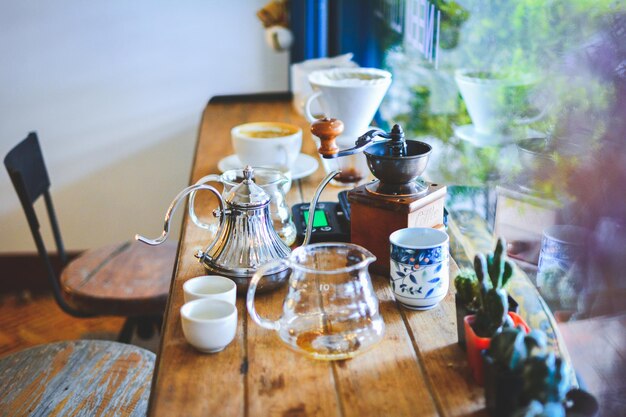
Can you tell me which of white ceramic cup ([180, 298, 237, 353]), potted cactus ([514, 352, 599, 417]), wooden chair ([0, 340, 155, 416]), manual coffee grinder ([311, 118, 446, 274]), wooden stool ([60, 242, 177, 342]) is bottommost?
wooden stool ([60, 242, 177, 342])

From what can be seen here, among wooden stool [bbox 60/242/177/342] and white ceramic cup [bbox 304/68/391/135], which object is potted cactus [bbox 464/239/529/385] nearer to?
white ceramic cup [bbox 304/68/391/135]

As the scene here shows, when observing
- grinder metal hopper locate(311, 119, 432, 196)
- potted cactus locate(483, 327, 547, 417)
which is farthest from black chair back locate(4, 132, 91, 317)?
potted cactus locate(483, 327, 547, 417)

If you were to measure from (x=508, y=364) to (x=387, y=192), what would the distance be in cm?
48

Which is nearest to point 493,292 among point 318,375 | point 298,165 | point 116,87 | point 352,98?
point 318,375

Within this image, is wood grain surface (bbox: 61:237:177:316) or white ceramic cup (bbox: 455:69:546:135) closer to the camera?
white ceramic cup (bbox: 455:69:546:135)

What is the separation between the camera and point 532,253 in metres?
1.24

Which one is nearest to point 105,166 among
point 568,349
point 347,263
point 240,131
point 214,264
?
point 240,131

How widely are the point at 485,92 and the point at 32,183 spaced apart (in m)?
1.45

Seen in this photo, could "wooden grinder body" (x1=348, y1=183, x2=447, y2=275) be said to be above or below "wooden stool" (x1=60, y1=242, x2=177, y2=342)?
above

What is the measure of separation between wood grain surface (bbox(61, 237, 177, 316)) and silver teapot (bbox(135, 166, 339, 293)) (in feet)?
3.03

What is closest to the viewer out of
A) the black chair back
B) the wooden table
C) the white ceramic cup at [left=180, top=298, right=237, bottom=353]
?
the wooden table

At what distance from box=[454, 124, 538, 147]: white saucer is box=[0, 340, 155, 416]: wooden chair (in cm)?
93

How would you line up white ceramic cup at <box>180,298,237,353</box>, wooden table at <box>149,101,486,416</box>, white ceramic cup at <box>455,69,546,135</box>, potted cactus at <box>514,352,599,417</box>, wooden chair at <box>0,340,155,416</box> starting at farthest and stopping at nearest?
wooden chair at <box>0,340,155,416</box> → white ceramic cup at <box>455,69,546,135</box> → white ceramic cup at <box>180,298,237,353</box> → wooden table at <box>149,101,486,416</box> → potted cactus at <box>514,352,599,417</box>

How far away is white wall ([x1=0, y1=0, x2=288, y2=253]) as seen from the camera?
3076 mm
